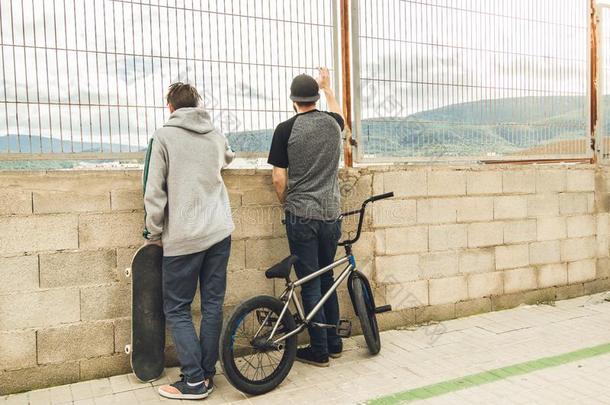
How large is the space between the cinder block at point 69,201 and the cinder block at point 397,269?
2.35 meters

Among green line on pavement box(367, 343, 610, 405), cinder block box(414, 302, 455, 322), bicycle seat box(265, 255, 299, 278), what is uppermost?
bicycle seat box(265, 255, 299, 278)

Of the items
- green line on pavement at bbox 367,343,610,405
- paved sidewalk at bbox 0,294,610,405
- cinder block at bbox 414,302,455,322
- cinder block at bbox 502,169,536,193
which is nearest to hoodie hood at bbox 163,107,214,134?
paved sidewalk at bbox 0,294,610,405

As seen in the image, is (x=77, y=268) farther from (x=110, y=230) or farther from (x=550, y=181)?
(x=550, y=181)

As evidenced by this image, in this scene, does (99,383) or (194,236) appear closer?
(194,236)

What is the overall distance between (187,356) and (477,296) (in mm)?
3100

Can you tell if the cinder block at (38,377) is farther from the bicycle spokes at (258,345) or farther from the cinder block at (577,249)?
the cinder block at (577,249)

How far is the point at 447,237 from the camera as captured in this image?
5293 mm

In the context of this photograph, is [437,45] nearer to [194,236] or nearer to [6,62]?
[194,236]

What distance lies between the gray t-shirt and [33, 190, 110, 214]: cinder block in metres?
1.21

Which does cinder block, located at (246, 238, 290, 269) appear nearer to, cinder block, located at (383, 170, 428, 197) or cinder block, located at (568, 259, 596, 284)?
cinder block, located at (383, 170, 428, 197)

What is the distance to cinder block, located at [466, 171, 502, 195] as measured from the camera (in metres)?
5.40

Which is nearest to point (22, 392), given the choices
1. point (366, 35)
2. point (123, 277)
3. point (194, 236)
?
point (123, 277)

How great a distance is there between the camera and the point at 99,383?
12.6 feet

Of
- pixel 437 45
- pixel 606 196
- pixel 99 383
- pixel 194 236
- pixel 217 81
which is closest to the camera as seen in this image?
pixel 194 236
